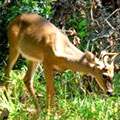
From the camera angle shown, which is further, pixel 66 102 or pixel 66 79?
pixel 66 79

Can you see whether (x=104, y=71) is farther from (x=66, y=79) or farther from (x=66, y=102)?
(x=66, y=79)

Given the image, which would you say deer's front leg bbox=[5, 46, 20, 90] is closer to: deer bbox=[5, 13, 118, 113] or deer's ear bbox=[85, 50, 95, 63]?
deer bbox=[5, 13, 118, 113]

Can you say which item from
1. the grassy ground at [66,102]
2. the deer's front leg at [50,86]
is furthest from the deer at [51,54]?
the grassy ground at [66,102]

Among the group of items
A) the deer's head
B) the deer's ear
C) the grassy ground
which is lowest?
the grassy ground

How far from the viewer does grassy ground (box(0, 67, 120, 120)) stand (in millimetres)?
7785

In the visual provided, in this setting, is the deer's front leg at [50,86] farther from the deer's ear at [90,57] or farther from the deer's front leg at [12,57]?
the deer's front leg at [12,57]

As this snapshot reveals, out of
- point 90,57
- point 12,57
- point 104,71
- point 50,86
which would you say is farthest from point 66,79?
point 104,71

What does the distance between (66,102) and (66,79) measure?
1697 millimetres

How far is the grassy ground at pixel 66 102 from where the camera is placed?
7785 mm

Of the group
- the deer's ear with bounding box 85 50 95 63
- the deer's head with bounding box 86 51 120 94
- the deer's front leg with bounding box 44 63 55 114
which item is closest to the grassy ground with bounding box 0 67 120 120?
the deer's front leg with bounding box 44 63 55 114

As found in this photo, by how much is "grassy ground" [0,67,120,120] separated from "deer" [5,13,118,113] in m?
0.23

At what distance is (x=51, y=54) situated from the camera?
26.9ft

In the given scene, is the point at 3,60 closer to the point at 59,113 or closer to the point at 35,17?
the point at 35,17

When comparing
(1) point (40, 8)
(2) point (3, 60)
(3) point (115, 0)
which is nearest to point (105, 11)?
(3) point (115, 0)
